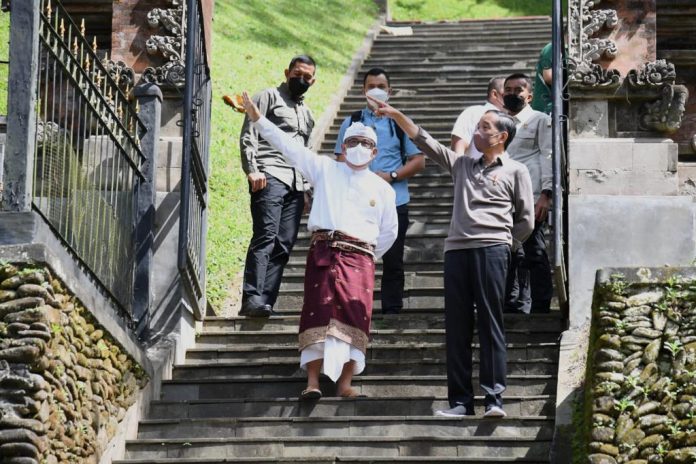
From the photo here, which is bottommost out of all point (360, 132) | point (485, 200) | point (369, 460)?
point (369, 460)

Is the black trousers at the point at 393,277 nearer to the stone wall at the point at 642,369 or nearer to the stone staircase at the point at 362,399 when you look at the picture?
the stone staircase at the point at 362,399

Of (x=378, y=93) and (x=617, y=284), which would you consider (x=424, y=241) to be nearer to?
(x=378, y=93)

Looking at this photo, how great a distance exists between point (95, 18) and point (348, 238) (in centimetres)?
488

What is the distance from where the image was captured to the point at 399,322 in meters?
10.3

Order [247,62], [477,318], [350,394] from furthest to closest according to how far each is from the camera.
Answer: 1. [247,62]
2. [350,394]
3. [477,318]

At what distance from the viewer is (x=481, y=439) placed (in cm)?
850

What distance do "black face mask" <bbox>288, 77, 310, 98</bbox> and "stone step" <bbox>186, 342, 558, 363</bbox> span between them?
1.94 meters

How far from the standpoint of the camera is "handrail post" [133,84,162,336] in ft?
32.8

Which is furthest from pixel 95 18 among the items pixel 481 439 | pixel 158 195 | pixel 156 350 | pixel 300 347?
pixel 481 439

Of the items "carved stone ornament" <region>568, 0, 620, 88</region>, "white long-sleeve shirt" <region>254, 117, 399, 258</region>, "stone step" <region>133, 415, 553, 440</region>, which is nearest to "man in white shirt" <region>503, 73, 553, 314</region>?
"carved stone ornament" <region>568, 0, 620, 88</region>

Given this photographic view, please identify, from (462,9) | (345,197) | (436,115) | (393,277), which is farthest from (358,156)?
(462,9)

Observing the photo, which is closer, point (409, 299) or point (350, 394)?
point (350, 394)

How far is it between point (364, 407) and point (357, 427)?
0.27m

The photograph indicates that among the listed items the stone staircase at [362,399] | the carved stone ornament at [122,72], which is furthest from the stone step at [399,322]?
the carved stone ornament at [122,72]
